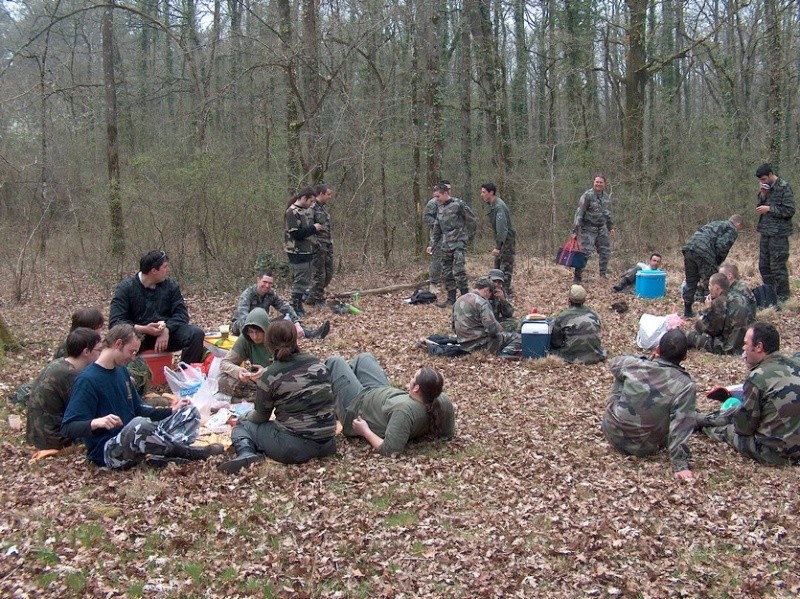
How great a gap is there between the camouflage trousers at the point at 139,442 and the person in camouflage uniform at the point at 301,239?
5.45 m

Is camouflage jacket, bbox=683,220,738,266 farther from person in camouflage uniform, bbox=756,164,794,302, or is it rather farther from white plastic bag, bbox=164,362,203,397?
white plastic bag, bbox=164,362,203,397

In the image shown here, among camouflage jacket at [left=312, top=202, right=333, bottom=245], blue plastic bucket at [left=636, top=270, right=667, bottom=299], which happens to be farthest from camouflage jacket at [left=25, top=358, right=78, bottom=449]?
blue plastic bucket at [left=636, top=270, right=667, bottom=299]

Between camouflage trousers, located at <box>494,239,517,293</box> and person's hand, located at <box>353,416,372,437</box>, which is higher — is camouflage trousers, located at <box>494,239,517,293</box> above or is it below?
above

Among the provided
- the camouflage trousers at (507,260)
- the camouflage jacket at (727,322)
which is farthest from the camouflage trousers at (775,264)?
the camouflage trousers at (507,260)

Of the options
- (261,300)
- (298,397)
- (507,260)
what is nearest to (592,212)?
(507,260)

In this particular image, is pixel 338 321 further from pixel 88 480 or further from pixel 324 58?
pixel 324 58

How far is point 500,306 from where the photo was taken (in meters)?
9.33

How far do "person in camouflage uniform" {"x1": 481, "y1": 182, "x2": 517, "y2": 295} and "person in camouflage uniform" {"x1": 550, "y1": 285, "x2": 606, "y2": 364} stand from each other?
2951 mm

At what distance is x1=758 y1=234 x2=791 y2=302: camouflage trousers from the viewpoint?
1016cm

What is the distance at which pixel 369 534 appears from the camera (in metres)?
4.37

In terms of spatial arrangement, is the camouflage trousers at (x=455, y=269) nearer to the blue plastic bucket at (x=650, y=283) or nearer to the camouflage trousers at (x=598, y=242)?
the camouflage trousers at (x=598, y=242)

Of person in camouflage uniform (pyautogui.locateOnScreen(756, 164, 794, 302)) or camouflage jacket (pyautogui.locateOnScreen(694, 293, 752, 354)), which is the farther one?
person in camouflage uniform (pyautogui.locateOnScreen(756, 164, 794, 302))

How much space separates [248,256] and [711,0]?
75.6ft

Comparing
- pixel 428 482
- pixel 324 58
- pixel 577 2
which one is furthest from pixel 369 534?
pixel 577 2
